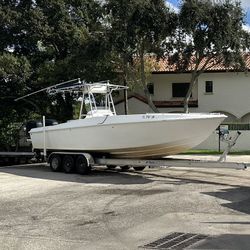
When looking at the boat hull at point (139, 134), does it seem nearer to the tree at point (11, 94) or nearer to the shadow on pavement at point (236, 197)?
the shadow on pavement at point (236, 197)

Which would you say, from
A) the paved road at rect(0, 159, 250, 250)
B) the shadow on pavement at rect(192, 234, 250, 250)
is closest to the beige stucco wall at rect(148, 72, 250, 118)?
the paved road at rect(0, 159, 250, 250)

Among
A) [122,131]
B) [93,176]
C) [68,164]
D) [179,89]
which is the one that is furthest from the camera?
[179,89]

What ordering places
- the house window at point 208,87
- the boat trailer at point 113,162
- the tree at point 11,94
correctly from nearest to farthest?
the boat trailer at point 113,162
the tree at point 11,94
the house window at point 208,87

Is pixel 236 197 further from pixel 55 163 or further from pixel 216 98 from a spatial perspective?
pixel 216 98

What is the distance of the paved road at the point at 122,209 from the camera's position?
9.10 m

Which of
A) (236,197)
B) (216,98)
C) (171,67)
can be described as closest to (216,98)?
(216,98)

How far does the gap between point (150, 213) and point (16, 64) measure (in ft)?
85.4

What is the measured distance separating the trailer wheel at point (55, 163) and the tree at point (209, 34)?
14210mm

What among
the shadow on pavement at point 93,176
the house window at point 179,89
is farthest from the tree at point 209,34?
the shadow on pavement at point 93,176

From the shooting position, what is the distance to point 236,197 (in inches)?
522

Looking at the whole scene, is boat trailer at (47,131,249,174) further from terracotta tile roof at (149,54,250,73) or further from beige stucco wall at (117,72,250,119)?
beige stucco wall at (117,72,250,119)

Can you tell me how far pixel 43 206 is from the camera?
12523 mm

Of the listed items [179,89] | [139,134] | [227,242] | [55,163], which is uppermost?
[179,89]

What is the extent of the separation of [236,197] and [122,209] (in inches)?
119
